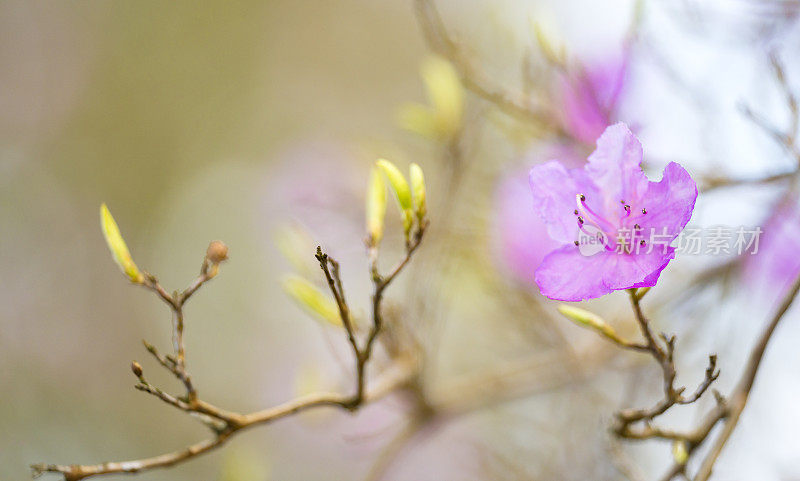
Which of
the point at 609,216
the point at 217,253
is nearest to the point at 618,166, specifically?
the point at 609,216

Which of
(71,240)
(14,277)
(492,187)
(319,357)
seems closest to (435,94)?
(492,187)

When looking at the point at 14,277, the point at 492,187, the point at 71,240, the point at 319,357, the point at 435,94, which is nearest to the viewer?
the point at 435,94

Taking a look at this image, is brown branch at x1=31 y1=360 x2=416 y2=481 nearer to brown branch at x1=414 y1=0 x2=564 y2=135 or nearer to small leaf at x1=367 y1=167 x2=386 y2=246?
small leaf at x1=367 y1=167 x2=386 y2=246

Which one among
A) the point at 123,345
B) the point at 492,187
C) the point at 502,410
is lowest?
the point at 123,345

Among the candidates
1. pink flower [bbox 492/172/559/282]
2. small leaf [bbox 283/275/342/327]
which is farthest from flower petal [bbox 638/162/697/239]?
pink flower [bbox 492/172/559/282]

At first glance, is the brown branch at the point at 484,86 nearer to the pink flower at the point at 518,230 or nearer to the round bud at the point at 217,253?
the pink flower at the point at 518,230

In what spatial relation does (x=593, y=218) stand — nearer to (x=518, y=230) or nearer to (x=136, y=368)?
(x=136, y=368)

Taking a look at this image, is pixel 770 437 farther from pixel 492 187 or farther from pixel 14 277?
pixel 14 277

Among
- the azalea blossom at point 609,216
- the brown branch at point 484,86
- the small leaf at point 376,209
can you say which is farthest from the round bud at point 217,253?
the brown branch at point 484,86
